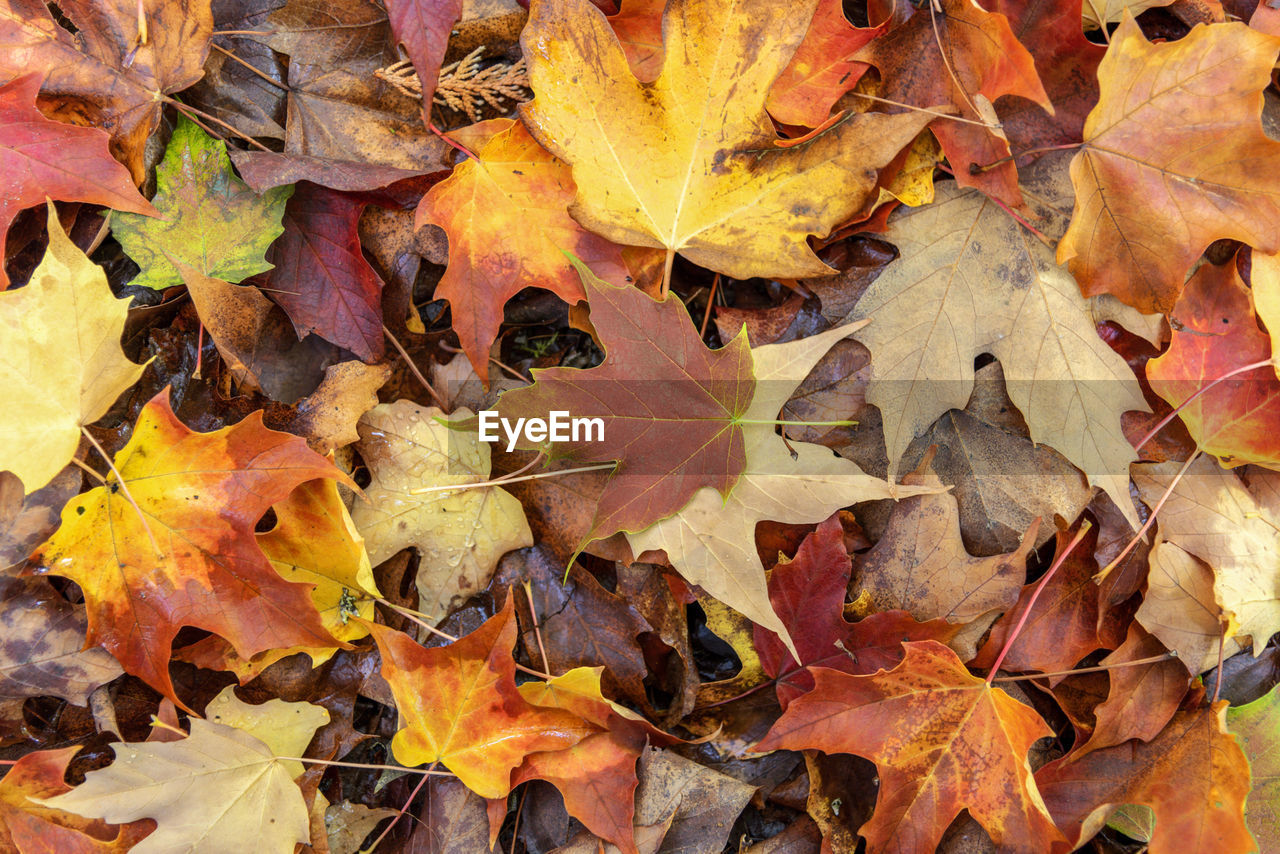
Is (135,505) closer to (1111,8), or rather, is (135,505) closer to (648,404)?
(648,404)

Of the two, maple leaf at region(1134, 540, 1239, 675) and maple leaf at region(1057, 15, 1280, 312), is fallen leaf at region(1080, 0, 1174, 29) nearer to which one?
maple leaf at region(1057, 15, 1280, 312)

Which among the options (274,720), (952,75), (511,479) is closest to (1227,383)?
(952,75)

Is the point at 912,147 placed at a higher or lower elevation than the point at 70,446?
higher

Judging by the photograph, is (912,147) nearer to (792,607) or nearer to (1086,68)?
(1086,68)

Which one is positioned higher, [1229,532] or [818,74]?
[818,74]

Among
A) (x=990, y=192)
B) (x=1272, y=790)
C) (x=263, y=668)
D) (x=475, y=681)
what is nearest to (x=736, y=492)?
(x=475, y=681)

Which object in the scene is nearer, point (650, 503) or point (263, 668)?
point (650, 503)
